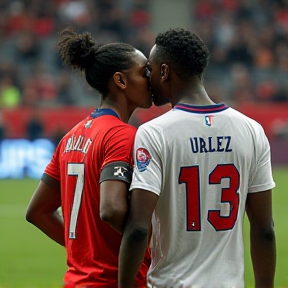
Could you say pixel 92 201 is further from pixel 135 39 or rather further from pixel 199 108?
pixel 135 39

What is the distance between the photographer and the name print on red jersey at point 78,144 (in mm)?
3689

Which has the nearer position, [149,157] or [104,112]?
[149,157]

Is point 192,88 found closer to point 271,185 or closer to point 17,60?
point 271,185

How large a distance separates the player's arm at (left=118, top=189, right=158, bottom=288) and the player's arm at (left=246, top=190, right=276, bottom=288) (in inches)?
20.4

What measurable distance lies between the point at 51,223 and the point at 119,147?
840 millimetres

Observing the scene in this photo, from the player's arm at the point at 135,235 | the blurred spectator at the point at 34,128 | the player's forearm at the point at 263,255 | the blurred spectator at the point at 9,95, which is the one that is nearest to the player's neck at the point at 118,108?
the player's arm at the point at 135,235

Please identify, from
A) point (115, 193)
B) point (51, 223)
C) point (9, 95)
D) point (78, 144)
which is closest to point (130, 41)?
point (9, 95)

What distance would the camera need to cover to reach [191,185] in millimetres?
3469

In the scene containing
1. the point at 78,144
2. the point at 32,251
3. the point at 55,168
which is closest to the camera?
the point at 78,144

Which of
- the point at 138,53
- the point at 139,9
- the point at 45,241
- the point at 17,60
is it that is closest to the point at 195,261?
the point at 138,53

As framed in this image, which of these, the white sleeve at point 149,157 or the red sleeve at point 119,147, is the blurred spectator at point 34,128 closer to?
the red sleeve at point 119,147

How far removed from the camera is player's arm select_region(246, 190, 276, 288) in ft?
11.9

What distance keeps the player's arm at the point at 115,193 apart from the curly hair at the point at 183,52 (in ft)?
1.65

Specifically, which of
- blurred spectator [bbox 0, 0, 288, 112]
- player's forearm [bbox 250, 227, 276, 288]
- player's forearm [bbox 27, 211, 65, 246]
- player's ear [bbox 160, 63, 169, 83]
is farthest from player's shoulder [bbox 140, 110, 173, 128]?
blurred spectator [bbox 0, 0, 288, 112]
